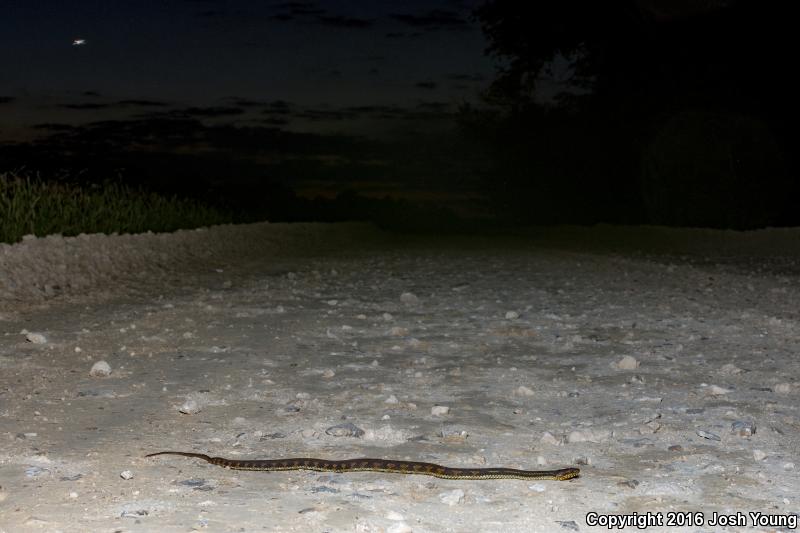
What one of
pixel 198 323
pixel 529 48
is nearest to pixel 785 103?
pixel 529 48

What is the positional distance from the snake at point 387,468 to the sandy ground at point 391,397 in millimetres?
45

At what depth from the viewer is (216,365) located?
6367 millimetres

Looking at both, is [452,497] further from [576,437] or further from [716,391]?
[716,391]

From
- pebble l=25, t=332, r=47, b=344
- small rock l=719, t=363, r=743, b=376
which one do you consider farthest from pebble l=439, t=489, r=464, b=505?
pebble l=25, t=332, r=47, b=344

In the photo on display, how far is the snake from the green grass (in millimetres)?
8960

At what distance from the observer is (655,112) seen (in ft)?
85.7

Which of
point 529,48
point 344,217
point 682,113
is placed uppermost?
point 529,48

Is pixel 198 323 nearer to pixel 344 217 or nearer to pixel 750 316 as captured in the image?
pixel 750 316

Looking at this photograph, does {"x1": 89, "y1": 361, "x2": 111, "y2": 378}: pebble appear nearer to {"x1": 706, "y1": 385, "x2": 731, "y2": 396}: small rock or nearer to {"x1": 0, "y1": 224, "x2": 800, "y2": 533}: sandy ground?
{"x1": 0, "y1": 224, "x2": 800, "y2": 533}: sandy ground

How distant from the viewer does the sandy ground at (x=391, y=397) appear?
3.49 metres

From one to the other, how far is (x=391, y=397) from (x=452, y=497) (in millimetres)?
1731

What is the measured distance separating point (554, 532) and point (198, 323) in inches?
219

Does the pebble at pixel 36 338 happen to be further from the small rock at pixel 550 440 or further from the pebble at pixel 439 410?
the small rock at pixel 550 440

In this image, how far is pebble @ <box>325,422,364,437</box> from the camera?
4531 mm
